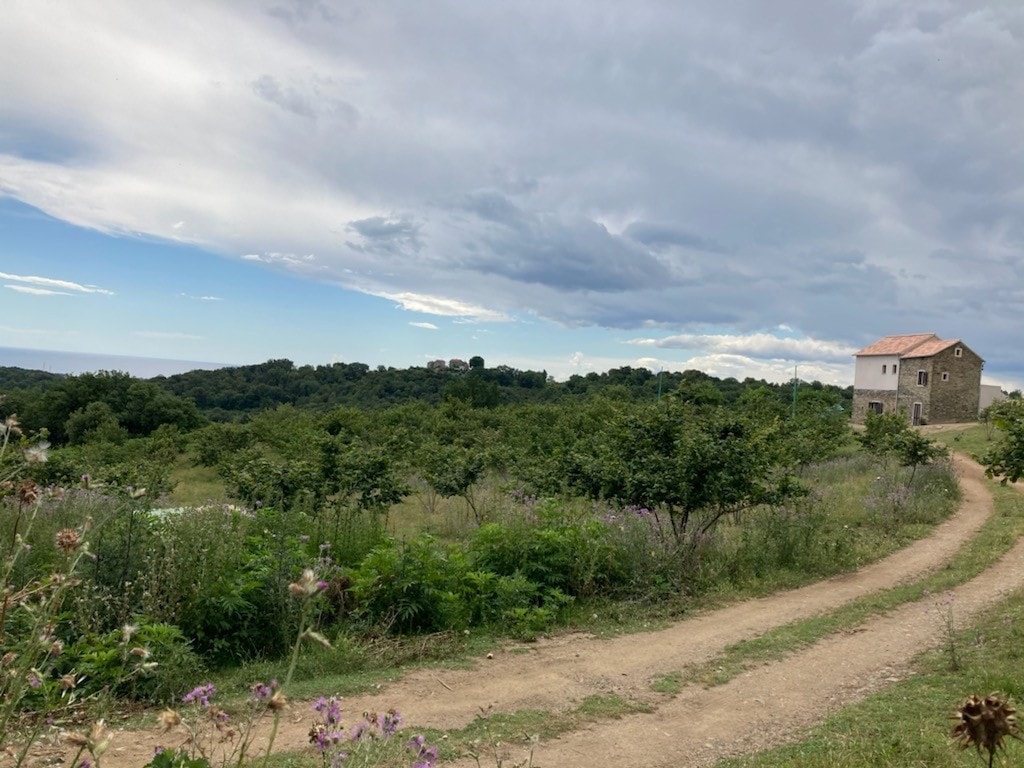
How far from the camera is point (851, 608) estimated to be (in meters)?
8.52

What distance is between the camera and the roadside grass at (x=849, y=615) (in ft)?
21.2

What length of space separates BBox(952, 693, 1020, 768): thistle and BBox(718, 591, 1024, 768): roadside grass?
1.60m

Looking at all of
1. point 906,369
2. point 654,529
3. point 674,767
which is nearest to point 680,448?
point 654,529

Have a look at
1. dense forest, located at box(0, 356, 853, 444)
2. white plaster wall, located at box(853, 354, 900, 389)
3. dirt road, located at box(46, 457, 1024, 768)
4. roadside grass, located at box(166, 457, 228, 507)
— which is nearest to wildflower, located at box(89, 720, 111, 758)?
dirt road, located at box(46, 457, 1024, 768)

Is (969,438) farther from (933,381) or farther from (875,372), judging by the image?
(875,372)

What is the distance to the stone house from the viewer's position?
4297 cm

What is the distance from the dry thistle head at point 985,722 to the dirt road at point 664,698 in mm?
3177

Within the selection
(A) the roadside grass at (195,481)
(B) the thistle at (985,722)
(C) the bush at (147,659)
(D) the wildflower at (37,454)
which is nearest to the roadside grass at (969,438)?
(A) the roadside grass at (195,481)

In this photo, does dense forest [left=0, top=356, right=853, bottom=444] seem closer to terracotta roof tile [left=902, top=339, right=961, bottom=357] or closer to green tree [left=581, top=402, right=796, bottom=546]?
terracotta roof tile [left=902, top=339, right=961, bottom=357]

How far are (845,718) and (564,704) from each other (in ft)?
6.65

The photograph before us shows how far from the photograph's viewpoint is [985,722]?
1764 millimetres

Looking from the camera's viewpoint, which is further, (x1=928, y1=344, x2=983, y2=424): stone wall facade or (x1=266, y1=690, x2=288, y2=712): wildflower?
(x1=928, y1=344, x2=983, y2=424): stone wall facade

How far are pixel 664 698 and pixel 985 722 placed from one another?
14.1ft

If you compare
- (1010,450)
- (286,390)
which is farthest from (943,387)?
(286,390)
